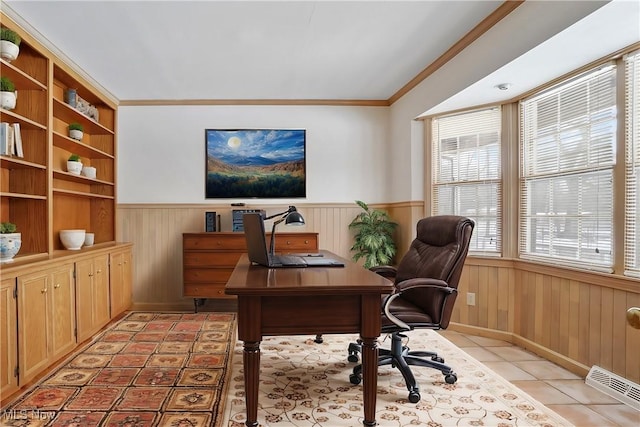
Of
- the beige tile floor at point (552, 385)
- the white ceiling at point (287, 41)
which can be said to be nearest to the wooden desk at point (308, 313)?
the beige tile floor at point (552, 385)

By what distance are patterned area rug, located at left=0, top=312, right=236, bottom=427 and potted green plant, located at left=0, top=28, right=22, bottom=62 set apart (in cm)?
221

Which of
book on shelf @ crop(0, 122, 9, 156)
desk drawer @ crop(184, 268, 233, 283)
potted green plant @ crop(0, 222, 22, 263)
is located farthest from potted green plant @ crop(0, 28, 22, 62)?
desk drawer @ crop(184, 268, 233, 283)

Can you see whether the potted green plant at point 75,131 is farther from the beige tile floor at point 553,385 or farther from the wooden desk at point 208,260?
the beige tile floor at point 553,385

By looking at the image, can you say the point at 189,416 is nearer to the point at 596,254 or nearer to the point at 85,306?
the point at 85,306

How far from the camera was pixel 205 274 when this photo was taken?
4414 millimetres

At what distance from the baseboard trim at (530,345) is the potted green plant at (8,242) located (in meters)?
3.77

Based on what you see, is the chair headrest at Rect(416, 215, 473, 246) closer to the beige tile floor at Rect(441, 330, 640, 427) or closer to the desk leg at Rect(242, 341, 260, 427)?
the beige tile floor at Rect(441, 330, 640, 427)

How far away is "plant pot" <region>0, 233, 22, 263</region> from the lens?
8.42 feet

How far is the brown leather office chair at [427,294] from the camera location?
93.4 inches

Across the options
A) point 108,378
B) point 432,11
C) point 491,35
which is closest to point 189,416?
point 108,378

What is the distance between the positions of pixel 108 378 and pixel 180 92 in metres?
3.16

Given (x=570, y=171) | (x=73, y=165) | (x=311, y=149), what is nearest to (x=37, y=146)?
(x=73, y=165)

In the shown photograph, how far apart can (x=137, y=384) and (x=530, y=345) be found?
310cm

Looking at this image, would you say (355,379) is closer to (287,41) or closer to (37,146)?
(287,41)
